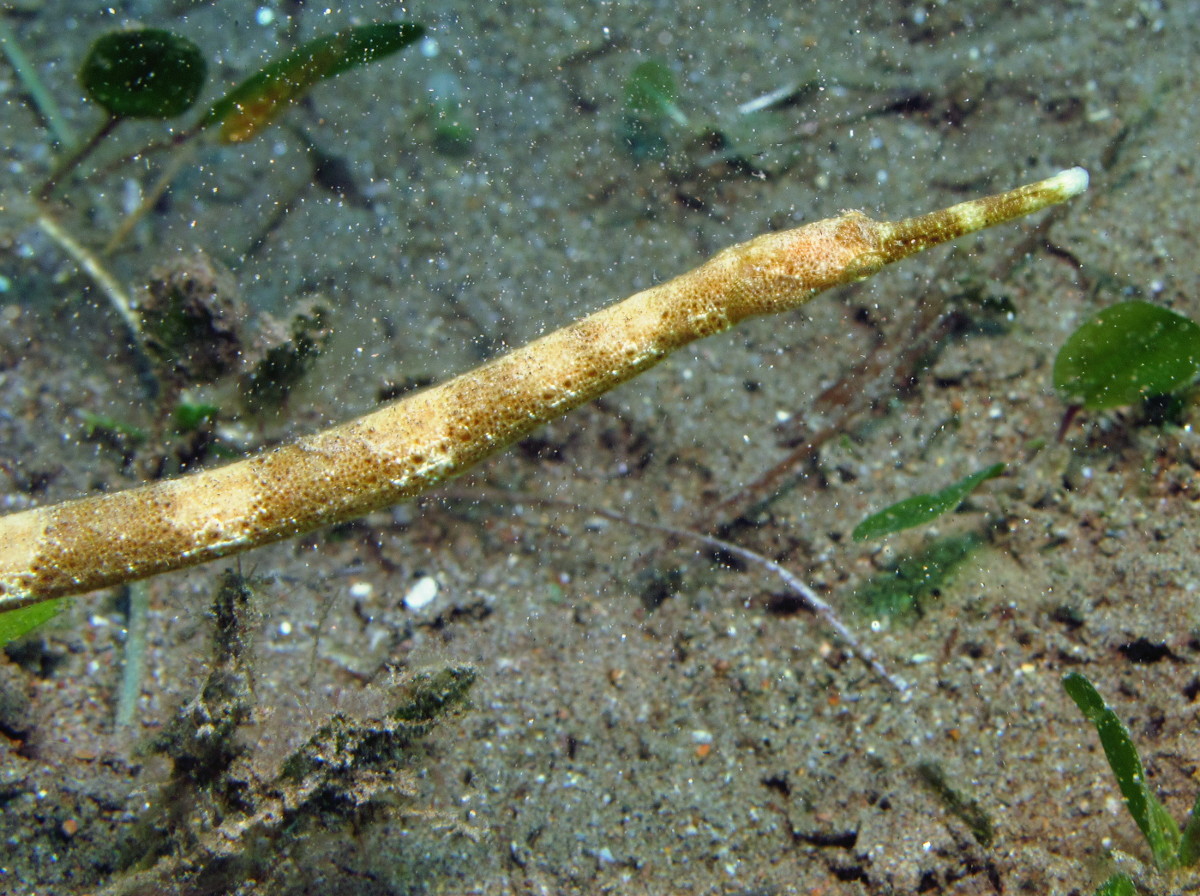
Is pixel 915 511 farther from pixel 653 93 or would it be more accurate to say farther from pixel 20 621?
pixel 20 621

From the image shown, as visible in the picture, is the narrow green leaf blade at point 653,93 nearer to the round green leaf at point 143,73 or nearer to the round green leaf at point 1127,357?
the round green leaf at point 143,73

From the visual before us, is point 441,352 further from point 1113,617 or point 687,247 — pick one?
point 1113,617

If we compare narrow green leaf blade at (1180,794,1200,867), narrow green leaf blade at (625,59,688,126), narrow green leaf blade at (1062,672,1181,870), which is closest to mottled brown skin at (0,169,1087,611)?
narrow green leaf blade at (1062,672,1181,870)

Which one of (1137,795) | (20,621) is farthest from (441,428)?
(1137,795)

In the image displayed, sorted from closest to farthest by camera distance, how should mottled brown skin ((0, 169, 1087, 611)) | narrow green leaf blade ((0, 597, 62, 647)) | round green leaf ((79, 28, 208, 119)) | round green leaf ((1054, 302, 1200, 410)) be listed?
mottled brown skin ((0, 169, 1087, 611)) < narrow green leaf blade ((0, 597, 62, 647)) < round green leaf ((1054, 302, 1200, 410)) < round green leaf ((79, 28, 208, 119))

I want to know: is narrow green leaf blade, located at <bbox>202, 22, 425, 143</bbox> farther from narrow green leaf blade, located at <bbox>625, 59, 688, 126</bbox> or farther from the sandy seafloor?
narrow green leaf blade, located at <bbox>625, 59, 688, 126</bbox>

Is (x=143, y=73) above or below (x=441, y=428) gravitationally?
above
